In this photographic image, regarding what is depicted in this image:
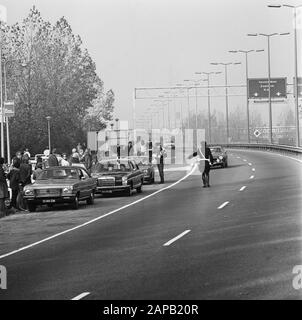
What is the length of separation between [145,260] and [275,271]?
234cm

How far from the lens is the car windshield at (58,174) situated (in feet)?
74.1

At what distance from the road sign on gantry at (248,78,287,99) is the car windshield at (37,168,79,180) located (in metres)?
49.4

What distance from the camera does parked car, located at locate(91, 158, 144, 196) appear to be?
2559 cm

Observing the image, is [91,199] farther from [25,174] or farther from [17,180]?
[17,180]

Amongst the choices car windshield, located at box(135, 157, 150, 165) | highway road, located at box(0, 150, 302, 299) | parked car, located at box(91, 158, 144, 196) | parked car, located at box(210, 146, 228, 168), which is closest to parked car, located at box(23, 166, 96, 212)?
highway road, located at box(0, 150, 302, 299)

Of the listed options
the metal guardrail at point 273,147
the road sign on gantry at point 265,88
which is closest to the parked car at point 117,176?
the metal guardrail at point 273,147

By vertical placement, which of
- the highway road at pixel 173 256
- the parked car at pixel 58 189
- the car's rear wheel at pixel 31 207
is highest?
the parked car at pixel 58 189

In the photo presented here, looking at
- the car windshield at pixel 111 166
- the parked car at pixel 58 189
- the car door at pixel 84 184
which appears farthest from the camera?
the car windshield at pixel 111 166

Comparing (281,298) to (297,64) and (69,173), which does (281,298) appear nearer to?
(69,173)

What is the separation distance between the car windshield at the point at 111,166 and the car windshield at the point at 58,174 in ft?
12.9

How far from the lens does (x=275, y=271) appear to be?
9703 mm

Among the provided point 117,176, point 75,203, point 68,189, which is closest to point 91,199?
point 75,203

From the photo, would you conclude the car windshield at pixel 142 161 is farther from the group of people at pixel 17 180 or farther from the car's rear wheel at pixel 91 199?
the group of people at pixel 17 180

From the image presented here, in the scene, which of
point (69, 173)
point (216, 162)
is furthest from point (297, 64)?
point (69, 173)
